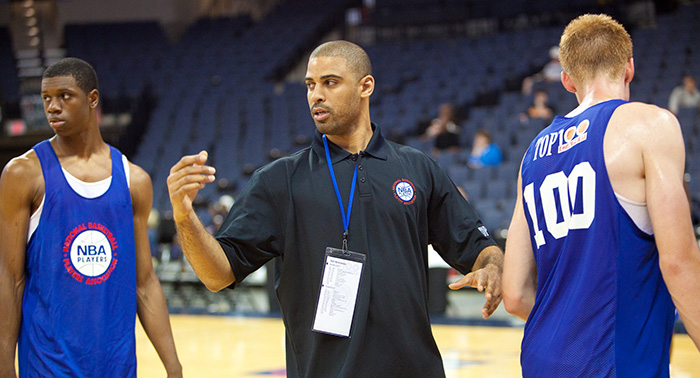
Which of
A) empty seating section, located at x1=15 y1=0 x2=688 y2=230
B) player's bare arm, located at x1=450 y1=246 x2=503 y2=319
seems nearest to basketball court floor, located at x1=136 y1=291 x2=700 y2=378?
empty seating section, located at x1=15 y1=0 x2=688 y2=230

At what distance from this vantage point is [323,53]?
254cm

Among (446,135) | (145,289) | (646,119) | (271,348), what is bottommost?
(271,348)

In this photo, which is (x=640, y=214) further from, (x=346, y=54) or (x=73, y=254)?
(x=73, y=254)

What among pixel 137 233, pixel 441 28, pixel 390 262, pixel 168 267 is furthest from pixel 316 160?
pixel 441 28

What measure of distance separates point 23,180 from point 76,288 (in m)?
0.40

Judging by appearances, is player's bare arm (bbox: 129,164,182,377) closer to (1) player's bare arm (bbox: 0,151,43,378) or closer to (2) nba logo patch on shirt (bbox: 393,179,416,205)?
(1) player's bare arm (bbox: 0,151,43,378)

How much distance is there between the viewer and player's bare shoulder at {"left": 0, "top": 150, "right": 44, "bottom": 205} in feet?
8.63

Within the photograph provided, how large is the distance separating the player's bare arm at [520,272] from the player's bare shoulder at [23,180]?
1.56 metres

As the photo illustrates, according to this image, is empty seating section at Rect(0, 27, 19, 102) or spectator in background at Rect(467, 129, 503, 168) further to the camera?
empty seating section at Rect(0, 27, 19, 102)

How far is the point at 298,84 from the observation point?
14727mm

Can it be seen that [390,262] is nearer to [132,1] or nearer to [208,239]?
[208,239]

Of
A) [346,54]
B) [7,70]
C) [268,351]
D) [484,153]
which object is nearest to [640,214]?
[346,54]

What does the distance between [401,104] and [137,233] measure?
34.6 ft

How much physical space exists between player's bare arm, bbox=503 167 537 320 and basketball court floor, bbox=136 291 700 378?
3.07 m
